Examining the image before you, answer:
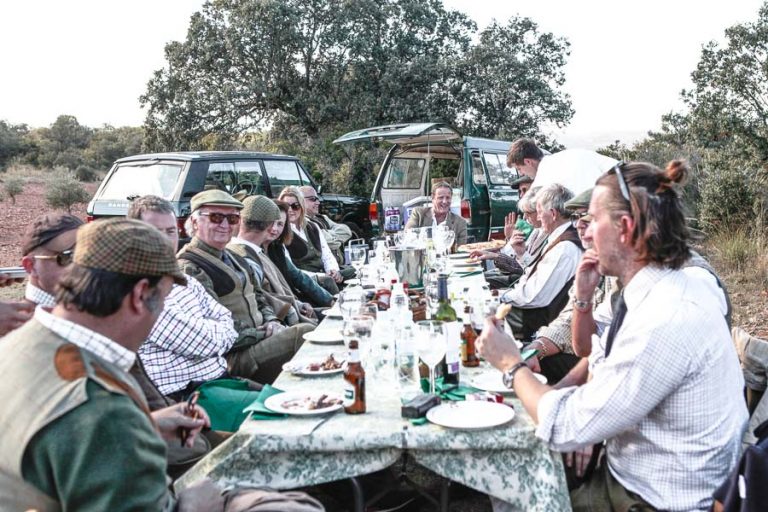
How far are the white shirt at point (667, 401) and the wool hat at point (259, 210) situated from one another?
3198mm

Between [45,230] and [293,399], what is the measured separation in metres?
1.19

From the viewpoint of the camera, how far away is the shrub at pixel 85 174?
31966 millimetres

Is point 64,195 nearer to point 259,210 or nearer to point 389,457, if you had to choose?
point 259,210

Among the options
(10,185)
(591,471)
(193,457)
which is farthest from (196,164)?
(10,185)

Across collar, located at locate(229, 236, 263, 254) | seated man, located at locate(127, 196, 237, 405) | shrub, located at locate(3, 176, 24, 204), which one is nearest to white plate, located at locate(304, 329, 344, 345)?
seated man, located at locate(127, 196, 237, 405)

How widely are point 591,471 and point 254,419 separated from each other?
1197mm

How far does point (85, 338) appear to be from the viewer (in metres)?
1.56

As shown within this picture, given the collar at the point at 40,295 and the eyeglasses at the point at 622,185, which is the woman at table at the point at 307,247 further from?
the eyeglasses at the point at 622,185

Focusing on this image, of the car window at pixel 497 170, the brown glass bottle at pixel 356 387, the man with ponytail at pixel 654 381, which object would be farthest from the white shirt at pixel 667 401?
the car window at pixel 497 170

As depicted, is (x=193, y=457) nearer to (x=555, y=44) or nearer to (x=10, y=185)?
(x=555, y=44)

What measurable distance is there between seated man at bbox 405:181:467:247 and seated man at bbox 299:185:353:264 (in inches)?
35.3

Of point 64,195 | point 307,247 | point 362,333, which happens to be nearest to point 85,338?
point 362,333

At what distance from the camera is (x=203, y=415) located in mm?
2396

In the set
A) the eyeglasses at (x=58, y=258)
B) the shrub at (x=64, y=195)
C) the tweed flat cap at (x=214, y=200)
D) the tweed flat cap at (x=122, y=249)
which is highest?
the tweed flat cap at (x=122, y=249)
